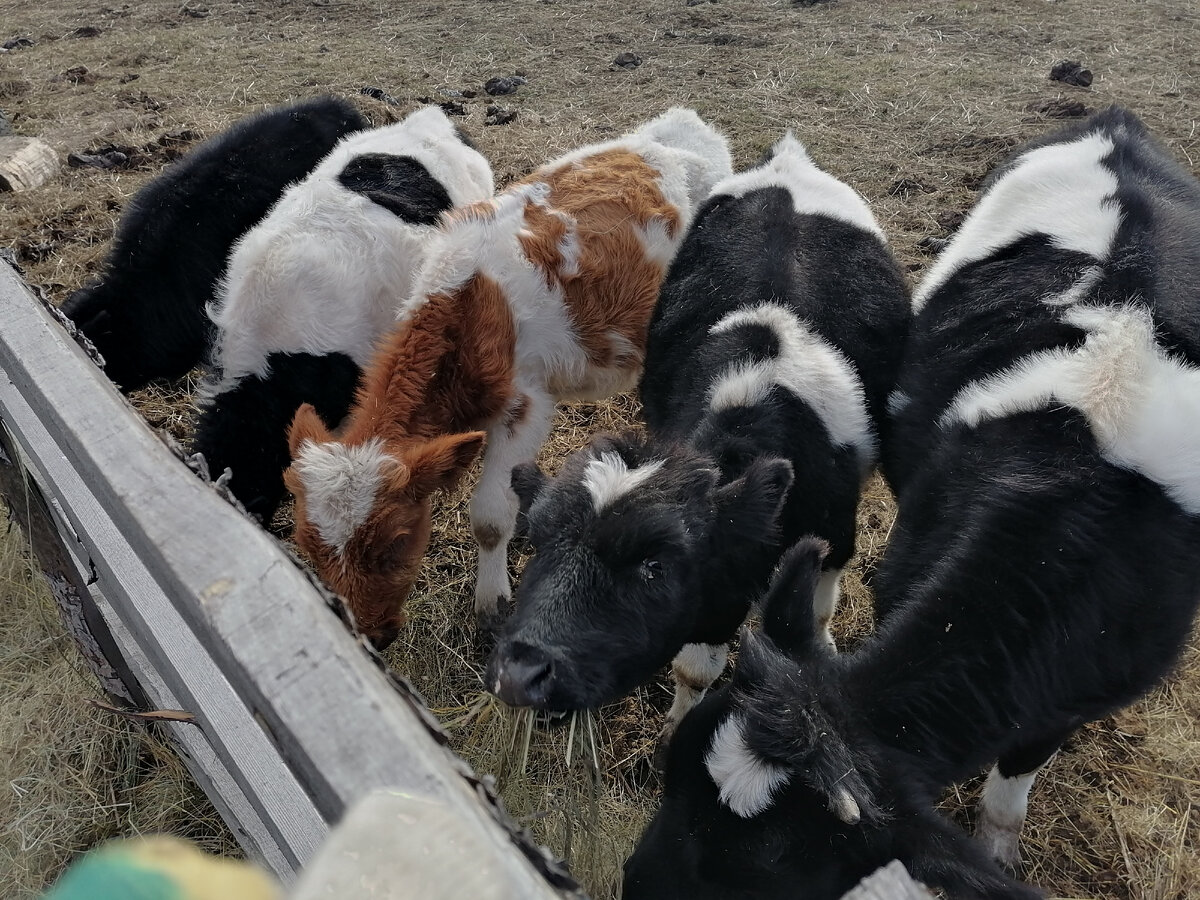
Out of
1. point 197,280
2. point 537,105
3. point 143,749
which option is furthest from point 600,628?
point 537,105

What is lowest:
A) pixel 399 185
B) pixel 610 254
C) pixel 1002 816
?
pixel 1002 816

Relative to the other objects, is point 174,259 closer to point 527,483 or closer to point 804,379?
point 527,483

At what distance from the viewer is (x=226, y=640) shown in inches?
54.2

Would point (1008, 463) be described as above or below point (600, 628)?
above

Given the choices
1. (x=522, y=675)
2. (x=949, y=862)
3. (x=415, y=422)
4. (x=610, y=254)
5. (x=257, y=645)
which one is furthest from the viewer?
(x=610, y=254)

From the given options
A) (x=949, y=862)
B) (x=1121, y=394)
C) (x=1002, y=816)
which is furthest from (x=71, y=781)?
(x=1121, y=394)

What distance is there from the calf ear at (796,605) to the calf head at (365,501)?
1.44 meters

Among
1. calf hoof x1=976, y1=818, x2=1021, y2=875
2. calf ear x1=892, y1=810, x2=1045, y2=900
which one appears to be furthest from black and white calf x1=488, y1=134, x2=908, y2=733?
calf hoof x1=976, y1=818, x2=1021, y2=875

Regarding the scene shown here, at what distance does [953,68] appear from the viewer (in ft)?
30.8

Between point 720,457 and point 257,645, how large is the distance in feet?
6.87

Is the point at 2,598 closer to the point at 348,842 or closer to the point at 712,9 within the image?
the point at 348,842

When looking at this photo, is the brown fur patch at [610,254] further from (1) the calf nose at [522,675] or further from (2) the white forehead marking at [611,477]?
(1) the calf nose at [522,675]

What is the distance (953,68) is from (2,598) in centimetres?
1015

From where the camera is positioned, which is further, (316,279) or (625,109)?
(625,109)
